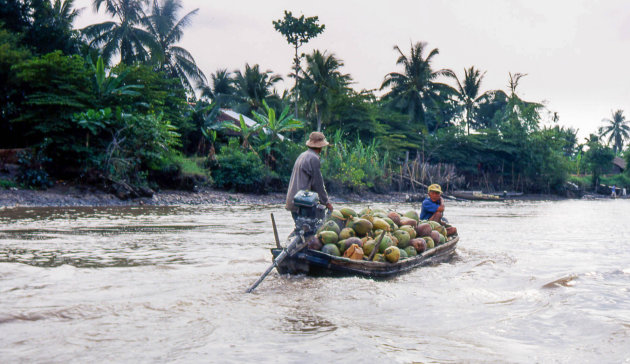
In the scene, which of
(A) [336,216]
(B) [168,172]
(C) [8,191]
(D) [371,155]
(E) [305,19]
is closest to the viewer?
(A) [336,216]

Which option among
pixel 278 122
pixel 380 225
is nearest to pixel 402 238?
pixel 380 225

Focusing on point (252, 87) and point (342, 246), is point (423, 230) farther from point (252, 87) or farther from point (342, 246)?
point (252, 87)

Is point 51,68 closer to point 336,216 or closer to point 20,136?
point 20,136

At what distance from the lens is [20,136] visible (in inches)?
686

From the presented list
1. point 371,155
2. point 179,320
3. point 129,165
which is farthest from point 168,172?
point 179,320

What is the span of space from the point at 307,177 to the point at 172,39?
24.7 metres

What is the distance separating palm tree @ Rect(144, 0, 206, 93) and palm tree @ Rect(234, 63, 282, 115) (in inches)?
213

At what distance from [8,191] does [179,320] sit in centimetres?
1289

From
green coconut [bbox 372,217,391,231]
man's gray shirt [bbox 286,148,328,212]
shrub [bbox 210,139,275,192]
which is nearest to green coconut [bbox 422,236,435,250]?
green coconut [bbox 372,217,391,231]

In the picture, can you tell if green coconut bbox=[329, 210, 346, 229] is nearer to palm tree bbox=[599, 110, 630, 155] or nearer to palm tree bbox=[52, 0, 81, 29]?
palm tree bbox=[52, 0, 81, 29]

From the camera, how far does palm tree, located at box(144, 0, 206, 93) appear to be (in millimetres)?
27531

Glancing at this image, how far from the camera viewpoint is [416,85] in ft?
121

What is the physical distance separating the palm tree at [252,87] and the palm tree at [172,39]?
5.40 m

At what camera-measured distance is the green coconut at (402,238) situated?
6199 millimetres
